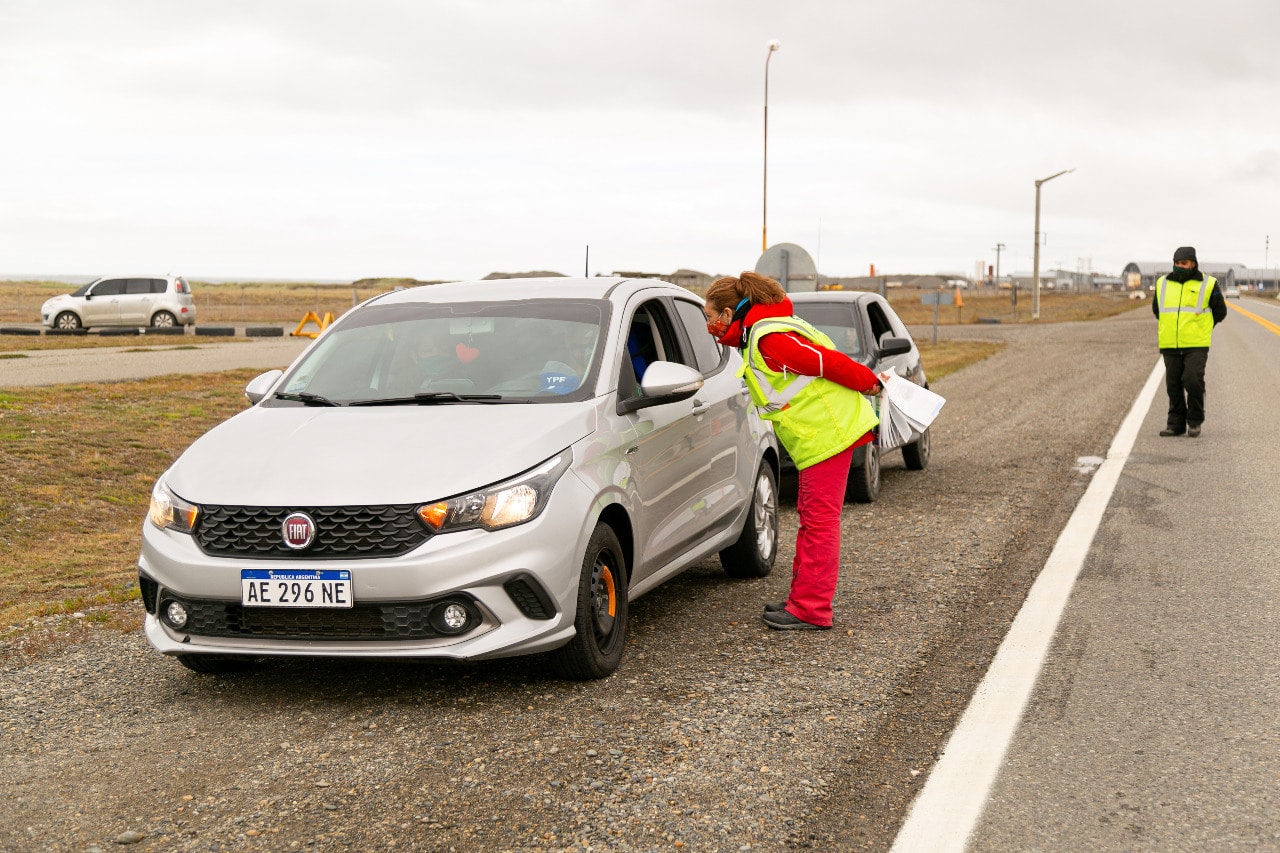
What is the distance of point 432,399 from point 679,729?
6.03 feet

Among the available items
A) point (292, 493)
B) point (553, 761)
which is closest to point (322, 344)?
point (292, 493)

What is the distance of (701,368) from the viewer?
277 inches

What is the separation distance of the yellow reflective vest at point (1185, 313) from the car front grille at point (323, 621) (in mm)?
10822

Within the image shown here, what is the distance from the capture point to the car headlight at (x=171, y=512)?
4930mm

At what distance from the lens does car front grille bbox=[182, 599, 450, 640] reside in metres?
4.75

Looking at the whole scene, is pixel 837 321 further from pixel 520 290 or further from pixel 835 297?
pixel 520 290

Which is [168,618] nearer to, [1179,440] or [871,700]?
[871,700]

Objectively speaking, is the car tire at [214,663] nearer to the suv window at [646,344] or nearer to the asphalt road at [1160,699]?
the suv window at [646,344]

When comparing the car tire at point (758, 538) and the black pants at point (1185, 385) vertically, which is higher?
the black pants at point (1185, 385)

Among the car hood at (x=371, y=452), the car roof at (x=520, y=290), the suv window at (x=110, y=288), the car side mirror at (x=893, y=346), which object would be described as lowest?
the car hood at (x=371, y=452)

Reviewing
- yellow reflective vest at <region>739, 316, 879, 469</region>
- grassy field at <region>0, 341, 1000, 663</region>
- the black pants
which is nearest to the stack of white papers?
yellow reflective vest at <region>739, 316, 879, 469</region>

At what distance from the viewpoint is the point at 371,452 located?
5031mm

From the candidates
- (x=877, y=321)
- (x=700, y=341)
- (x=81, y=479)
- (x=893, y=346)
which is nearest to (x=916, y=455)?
(x=877, y=321)

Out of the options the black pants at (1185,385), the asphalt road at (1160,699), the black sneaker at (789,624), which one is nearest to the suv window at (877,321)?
the asphalt road at (1160,699)
